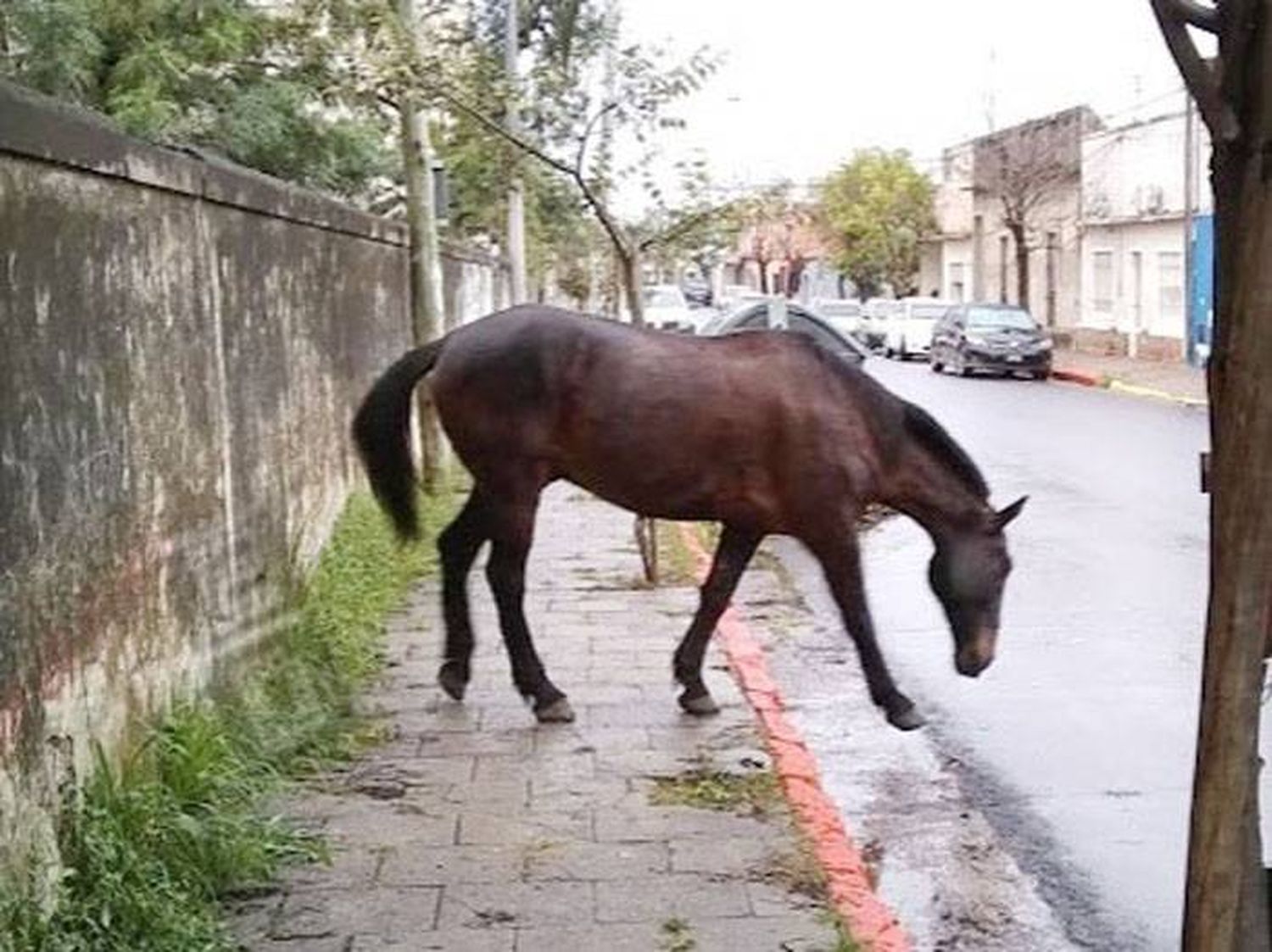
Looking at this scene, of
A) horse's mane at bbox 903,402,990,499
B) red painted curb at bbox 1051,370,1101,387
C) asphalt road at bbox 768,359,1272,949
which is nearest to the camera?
asphalt road at bbox 768,359,1272,949

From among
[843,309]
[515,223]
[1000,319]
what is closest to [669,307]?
[843,309]

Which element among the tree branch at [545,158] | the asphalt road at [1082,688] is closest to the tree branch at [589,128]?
the tree branch at [545,158]

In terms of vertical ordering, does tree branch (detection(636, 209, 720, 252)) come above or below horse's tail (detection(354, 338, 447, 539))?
above

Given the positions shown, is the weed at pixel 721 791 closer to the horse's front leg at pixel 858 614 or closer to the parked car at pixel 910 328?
the horse's front leg at pixel 858 614

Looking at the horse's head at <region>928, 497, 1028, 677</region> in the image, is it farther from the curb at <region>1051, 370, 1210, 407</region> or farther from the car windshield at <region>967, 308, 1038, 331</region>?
the car windshield at <region>967, 308, 1038, 331</region>

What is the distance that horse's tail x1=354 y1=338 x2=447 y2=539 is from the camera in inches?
304

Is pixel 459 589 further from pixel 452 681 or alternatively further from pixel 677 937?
pixel 677 937

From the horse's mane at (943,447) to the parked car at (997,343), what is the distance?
103 feet

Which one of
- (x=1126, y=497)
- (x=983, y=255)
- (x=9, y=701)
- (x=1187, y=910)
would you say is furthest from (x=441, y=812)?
(x=983, y=255)

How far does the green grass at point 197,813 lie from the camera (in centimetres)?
454

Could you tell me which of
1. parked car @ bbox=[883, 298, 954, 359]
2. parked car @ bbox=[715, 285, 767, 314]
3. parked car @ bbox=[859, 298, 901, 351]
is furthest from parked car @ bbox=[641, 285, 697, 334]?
parked car @ bbox=[883, 298, 954, 359]

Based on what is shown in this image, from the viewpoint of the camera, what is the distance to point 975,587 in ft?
24.0

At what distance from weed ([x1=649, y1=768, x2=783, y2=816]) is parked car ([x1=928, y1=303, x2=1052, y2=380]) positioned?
32.5 m

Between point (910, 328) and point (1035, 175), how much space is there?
4882 millimetres
